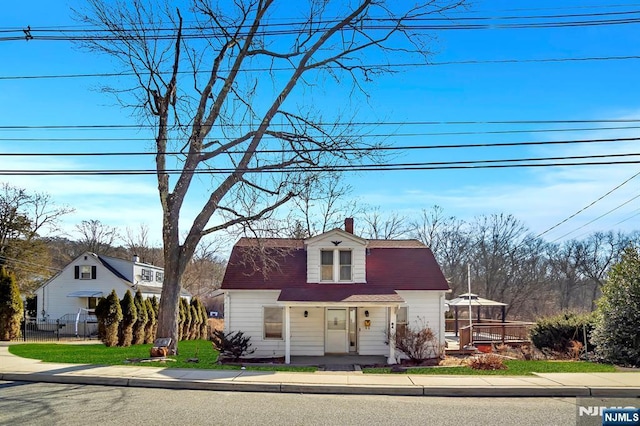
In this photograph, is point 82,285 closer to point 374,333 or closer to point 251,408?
point 374,333

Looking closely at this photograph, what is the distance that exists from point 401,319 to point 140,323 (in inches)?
525

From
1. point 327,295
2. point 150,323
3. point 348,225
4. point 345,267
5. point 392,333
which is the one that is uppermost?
Result: point 348,225

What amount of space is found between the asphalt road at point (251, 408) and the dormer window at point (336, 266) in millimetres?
11481

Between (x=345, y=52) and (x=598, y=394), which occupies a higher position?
(x=345, y=52)

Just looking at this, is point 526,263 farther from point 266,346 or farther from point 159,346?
point 159,346

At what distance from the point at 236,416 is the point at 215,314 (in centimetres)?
5615

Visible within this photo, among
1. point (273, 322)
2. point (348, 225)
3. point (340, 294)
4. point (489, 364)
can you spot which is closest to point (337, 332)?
point (340, 294)

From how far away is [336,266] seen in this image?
70.5 ft

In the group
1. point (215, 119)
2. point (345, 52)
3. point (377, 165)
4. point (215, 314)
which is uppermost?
point (345, 52)

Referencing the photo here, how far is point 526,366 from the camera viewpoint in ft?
44.8

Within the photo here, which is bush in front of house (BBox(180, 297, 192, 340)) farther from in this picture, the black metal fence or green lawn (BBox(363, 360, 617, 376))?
green lawn (BBox(363, 360, 617, 376))

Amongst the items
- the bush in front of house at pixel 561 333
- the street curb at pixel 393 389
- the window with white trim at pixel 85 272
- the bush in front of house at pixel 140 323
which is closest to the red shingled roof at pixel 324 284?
the bush in front of house at pixel 561 333

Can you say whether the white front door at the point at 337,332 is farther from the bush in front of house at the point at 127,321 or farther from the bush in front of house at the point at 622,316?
the bush in front of house at the point at 127,321

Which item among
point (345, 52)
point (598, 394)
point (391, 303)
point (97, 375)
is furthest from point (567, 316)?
point (97, 375)
